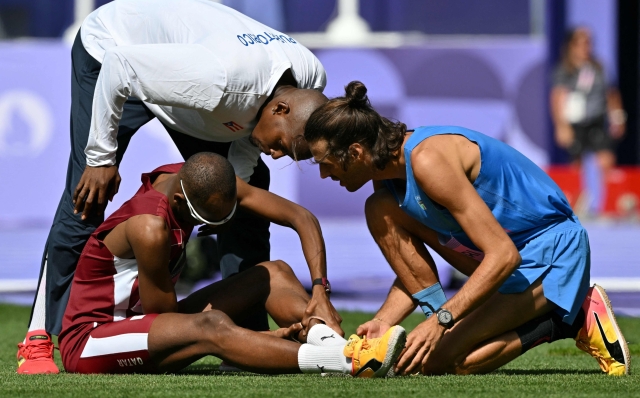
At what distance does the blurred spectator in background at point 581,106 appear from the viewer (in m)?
15.5

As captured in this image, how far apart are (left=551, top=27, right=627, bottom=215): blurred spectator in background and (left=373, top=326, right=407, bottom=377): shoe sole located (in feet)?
40.8

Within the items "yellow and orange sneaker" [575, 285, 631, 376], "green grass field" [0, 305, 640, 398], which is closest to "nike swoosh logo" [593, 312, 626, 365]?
"yellow and orange sneaker" [575, 285, 631, 376]

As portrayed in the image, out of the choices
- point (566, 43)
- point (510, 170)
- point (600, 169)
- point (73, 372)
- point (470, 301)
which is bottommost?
point (600, 169)

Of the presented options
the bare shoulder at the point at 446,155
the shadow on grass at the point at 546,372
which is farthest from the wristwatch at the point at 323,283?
the shadow on grass at the point at 546,372

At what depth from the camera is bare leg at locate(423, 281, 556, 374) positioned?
4.09m

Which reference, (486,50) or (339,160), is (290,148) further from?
(486,50)

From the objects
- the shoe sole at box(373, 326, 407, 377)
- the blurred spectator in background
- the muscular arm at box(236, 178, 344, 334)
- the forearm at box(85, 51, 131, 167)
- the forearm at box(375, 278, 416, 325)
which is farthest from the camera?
the blurred spectator in background

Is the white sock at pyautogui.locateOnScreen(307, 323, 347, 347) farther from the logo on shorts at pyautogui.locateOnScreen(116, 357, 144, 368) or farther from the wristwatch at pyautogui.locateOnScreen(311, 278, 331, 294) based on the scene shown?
the logo on shorts at pyautogui.locateOnScreen(116, 357, 144, 368)

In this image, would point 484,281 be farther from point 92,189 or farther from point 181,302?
point 92,189

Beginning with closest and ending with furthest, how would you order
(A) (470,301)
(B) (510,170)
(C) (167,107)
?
(A) (470,301) < (B) (510,170) < (C) (167,107)

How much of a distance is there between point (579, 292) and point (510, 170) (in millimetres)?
586

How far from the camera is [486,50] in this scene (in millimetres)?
14250

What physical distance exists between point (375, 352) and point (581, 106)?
42.0ft

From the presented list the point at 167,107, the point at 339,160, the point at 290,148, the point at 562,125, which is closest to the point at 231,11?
the point at 167,107
